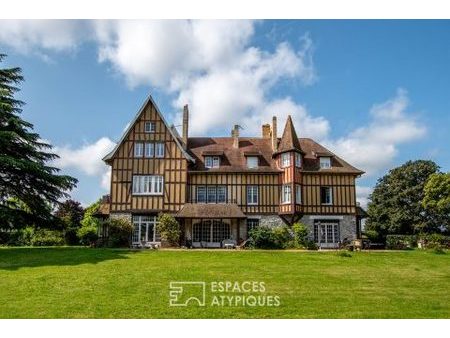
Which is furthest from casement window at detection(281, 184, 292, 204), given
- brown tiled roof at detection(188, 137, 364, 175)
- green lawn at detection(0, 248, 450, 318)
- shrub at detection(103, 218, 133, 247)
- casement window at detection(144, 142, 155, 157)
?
shrub at detection(103, 218, 133, 247)

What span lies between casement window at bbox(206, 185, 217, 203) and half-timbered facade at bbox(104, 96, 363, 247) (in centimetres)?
6

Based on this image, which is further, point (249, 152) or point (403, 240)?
point (403, 240)

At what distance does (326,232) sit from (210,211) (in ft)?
24.7

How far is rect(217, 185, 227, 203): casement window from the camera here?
2844 cm

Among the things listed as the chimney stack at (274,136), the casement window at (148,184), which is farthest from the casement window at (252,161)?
the casement window at (148,184)

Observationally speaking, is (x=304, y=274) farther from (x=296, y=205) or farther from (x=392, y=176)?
(x=392, y=176)

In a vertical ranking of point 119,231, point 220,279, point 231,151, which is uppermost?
point 231,151

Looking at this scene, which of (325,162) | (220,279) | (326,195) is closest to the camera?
(220,279)

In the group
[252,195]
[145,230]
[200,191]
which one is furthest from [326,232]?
[145,230]

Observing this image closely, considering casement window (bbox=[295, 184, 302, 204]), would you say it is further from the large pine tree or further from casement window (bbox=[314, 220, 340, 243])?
the large pine tree

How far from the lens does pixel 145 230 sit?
2750cm

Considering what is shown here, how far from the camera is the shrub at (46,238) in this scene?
29941 mm

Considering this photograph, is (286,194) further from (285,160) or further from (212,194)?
(212,194)
